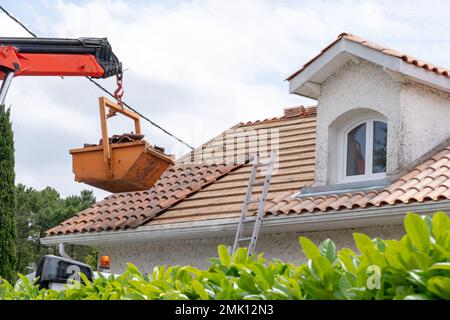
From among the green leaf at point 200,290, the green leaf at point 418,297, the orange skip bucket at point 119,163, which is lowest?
the green leaf at point 200,290

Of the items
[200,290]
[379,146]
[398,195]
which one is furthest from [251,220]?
[200,290]

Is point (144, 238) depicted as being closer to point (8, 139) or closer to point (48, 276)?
point (48, 276)

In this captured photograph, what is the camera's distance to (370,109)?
480 inches

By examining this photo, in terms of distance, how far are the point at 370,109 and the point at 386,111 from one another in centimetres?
35

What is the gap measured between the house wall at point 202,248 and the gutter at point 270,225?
11 cm

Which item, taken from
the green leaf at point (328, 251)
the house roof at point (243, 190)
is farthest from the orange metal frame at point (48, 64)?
the green leaf at point (328, 251)

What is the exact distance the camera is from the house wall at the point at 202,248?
1125 centimetres

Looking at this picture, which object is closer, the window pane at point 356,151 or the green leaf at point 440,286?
the green leaf at point 440,286

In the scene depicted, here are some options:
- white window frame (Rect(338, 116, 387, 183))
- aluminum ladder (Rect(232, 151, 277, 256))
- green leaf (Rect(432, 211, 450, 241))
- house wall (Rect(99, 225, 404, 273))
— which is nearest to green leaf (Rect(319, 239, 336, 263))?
green leaf (Rect(432, 211, 450, 241))

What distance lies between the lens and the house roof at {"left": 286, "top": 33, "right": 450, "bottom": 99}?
11711mm

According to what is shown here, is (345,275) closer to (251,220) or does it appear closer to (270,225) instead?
(270,225)

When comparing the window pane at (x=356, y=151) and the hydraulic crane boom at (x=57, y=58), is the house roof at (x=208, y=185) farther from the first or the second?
the hydraulic crane boom at (x=57, y=58)

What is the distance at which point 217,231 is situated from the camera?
12406 mm

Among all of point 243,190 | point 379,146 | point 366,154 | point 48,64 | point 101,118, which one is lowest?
point 243,190
